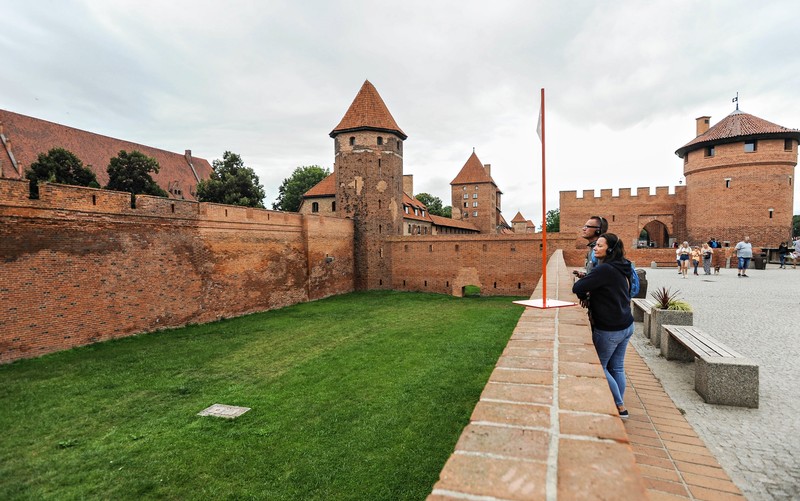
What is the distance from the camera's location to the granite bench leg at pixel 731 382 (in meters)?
3.57

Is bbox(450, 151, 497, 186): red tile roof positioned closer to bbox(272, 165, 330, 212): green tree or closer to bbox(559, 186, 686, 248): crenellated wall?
bbox(272, 165, 330, 212): green tree

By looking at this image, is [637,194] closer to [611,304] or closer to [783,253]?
[783,253]

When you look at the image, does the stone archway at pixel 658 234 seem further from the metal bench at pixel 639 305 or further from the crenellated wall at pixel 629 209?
the metal bench at pixel 639 305

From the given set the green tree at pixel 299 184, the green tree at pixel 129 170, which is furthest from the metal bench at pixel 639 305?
the green tree at pixel 299 184

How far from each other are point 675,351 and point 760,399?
120 centimetres

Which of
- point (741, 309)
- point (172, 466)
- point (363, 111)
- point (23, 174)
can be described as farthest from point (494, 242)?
point (23, 174)

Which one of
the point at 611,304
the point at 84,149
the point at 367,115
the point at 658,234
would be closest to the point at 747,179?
the point at 658,234

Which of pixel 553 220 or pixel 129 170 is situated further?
pixel 553 220

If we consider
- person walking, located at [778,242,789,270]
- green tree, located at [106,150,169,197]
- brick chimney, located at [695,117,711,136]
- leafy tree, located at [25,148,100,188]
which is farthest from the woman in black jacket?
green tree, located at [106,150,169,197]

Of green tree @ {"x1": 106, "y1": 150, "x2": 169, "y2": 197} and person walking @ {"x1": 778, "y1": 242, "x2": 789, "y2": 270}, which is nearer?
person walking @ {"x1": 778, "y1": 242, "x2": 789, "y2": 270}

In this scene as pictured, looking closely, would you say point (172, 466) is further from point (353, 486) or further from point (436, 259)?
point (436, 259)

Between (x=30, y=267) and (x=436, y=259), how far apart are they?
19394 mm

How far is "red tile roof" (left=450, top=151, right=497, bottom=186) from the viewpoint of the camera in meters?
52.6

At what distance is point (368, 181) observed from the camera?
25047mm
